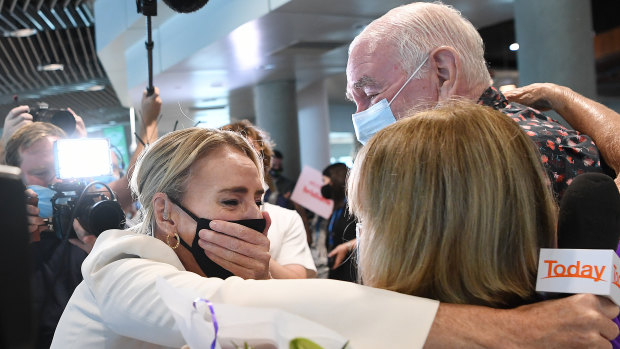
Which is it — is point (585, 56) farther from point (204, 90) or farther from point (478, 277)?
point (204, 90)

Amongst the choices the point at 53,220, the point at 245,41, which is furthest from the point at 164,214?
the point at 245,41

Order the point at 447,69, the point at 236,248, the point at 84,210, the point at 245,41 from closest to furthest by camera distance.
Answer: the point at 236,248 → the point at 447,69 → the point at 84,210 → the point at 245,41

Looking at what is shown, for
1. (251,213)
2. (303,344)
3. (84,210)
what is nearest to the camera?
(303,344)

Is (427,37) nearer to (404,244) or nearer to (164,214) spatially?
(164,214)

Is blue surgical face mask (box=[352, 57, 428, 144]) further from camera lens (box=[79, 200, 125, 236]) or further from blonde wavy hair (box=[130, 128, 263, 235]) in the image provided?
camera lens (box=[79, 200, 125, 236])

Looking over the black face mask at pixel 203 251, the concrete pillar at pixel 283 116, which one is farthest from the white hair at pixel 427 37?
the concrete pillar at pixel 283 116

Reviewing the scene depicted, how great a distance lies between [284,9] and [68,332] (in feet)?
14.6

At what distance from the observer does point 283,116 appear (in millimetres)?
10492

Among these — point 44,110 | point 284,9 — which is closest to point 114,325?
point 44,110

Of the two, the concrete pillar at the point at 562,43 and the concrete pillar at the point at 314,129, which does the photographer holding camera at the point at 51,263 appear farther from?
the concrete pillar at the point at 314,129

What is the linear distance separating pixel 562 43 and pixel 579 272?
11.7 feet

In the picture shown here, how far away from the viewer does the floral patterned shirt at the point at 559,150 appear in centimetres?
149

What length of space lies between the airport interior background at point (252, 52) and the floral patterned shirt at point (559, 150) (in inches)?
41.4

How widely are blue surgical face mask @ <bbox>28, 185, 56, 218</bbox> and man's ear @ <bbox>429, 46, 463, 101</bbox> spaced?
1292 millimetres
